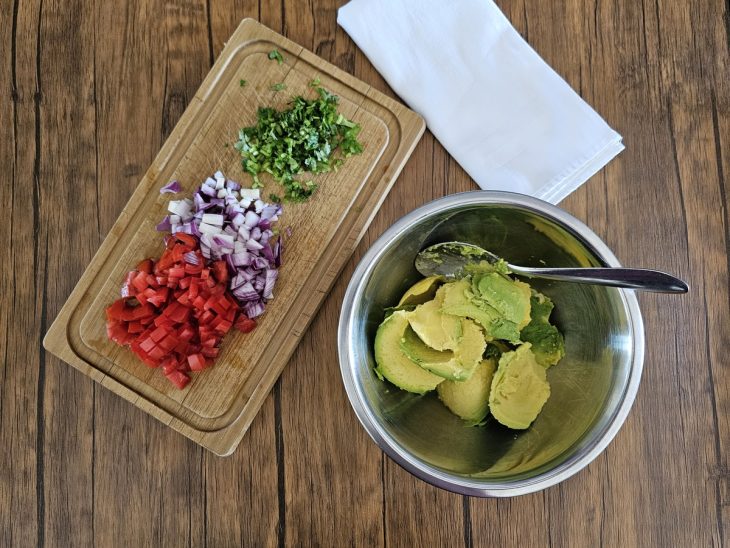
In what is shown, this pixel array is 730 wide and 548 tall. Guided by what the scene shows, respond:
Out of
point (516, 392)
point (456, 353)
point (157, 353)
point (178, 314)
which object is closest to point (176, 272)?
point (178, 314)

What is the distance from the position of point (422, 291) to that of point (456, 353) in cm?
15

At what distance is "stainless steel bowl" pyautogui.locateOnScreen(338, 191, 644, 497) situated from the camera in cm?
112

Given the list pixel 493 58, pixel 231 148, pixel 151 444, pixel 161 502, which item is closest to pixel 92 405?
pixel 151 444

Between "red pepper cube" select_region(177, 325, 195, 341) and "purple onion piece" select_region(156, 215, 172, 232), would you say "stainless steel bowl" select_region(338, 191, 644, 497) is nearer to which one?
"red pepper cube" select_region(177, 325, 195, 341)

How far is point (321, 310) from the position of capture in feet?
5.10

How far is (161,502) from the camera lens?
1570 mm

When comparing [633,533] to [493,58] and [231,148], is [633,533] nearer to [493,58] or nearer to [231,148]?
[493,58]

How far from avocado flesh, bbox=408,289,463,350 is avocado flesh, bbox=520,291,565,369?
17cm

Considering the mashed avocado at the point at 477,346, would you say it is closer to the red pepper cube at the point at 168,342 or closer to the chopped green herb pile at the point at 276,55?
the red pepper cube at the point at 168,342

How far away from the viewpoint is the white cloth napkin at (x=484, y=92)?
61.4 inches

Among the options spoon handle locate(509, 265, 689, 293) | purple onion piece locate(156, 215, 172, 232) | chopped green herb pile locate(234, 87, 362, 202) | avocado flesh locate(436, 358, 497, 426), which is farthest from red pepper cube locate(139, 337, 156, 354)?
spoon handle locate(509, 265, 689, 293)

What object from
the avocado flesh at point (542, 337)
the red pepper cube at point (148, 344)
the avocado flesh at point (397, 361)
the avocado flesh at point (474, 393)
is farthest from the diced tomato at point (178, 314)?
the avocado flesh at point (542, 337)

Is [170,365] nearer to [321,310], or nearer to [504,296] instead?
[321,310]

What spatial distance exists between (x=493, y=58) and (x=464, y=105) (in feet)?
0.47
